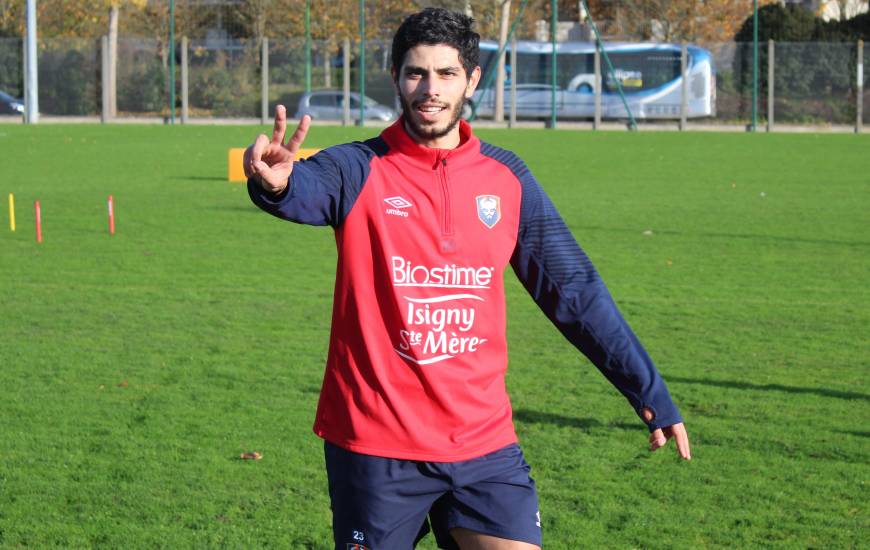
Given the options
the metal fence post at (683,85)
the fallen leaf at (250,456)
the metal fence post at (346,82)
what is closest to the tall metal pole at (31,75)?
the metal fence post at (346,82)

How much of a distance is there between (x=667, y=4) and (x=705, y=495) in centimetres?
5060

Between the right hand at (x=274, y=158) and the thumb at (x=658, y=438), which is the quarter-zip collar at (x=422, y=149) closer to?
the right hand at (x=274, y=158)

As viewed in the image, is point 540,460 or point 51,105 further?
point 51,105

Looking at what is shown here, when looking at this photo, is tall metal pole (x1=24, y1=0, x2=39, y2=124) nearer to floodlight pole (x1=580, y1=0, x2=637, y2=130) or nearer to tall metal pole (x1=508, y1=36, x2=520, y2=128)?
tall metal pole (x1=508, y1=36, x2=520, y2=128)

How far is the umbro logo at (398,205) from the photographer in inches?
142

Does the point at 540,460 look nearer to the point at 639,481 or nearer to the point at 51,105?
the point at 639,481

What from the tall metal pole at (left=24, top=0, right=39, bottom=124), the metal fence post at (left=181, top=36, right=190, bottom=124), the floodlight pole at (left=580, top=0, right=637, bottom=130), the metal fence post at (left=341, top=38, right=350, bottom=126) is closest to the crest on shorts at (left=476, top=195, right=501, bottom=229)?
the floodlight pole at (left=580, top=0, right=637, bottom=130)

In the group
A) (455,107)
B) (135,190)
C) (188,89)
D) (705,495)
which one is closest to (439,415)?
Answer: (455,107)

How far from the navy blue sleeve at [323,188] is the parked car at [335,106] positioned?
133 feet

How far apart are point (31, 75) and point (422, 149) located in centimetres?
3966

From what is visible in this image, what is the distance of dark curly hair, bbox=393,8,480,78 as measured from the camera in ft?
12.0

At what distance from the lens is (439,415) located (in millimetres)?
3619

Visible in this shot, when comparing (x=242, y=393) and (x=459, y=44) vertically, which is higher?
(x=459, y=44)

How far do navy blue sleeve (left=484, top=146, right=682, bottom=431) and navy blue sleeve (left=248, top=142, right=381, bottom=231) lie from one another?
0.41 meters
